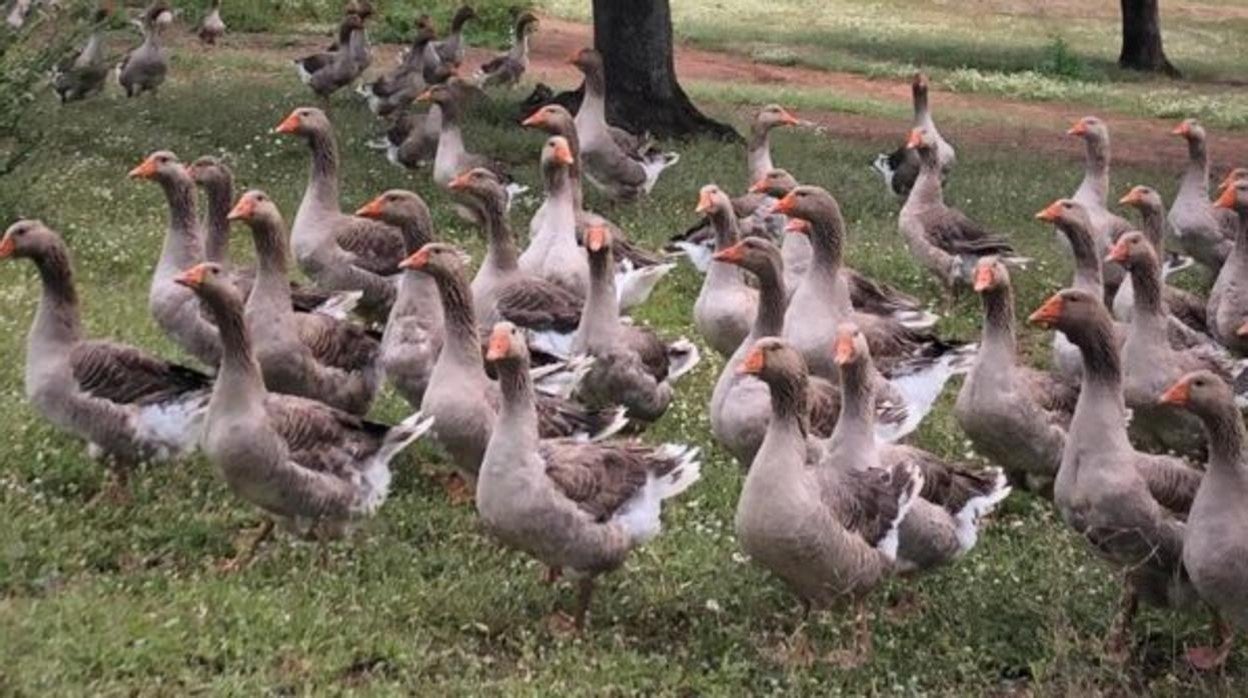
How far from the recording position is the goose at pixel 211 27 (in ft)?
96.5

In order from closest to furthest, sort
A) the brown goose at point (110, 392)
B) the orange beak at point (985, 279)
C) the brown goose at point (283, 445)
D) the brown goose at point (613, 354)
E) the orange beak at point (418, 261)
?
the brown goose at point (283, 445) < the brown goose at point (110, 392) < the orange beak at point (418, 261) < the orange beak at point (985, 279) < the brown goose at point (613, 354)

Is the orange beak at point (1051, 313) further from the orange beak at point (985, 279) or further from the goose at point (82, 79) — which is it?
A: the goose at point (82, 79)

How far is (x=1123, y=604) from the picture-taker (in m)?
7.50

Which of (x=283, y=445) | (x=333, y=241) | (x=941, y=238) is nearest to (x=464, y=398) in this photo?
(x=283, y=445)

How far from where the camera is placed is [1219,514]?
689 centimetres

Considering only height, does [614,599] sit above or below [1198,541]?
below

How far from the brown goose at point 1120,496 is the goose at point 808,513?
730mm

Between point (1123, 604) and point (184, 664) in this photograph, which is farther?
point (1123, 604)

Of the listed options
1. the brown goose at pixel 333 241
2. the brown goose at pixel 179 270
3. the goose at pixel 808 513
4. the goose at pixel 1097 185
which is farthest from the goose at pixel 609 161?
the goose at pixel 808 513

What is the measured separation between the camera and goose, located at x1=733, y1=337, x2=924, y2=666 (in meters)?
7.07

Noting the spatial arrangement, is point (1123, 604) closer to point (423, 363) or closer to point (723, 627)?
point (723, 627)

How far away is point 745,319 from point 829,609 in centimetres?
329

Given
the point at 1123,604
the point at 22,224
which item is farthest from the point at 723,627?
the point at 22,224

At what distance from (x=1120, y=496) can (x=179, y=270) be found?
17.6 ft
